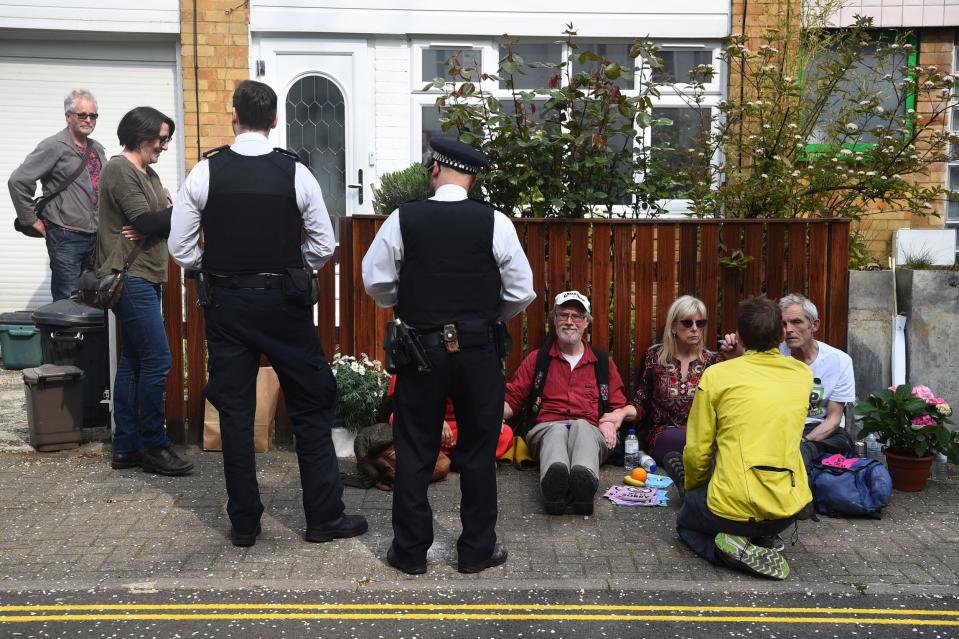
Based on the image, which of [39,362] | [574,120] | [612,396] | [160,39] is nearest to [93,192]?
[39,362]

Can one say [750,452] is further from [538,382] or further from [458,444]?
[538,382]

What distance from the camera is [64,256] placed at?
29.5 feet

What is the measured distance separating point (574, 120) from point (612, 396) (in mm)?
2073

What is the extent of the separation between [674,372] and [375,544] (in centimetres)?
247

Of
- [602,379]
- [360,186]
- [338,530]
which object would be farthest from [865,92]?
[338,530]

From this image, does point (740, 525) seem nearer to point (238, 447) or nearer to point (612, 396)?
point (612, 396)

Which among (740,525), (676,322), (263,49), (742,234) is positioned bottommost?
(740,525)

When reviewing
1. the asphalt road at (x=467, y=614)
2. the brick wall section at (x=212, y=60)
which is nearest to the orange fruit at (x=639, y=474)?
the asphalt road at (x=467, y=614)

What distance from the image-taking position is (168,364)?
671 cm

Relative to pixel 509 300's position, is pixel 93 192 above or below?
above

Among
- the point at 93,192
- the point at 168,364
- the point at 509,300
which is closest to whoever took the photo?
the point at 509,300

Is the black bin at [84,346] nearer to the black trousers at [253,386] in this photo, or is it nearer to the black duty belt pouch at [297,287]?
the black trousers at [253,386]

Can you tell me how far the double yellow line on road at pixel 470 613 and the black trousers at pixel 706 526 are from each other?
19.0 inches

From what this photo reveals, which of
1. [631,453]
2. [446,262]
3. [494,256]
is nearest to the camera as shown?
[446,262]
